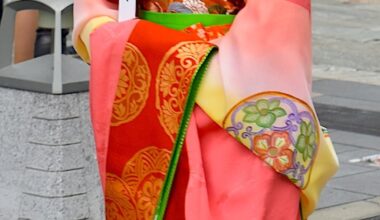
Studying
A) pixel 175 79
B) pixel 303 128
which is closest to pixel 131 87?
pixel 175 79

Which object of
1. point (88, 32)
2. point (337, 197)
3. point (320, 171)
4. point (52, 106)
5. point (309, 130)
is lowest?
point (337, 197)

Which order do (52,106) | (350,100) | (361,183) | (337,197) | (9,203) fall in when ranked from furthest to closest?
(350,100) → (361,183) → (337,197) → (9,203) → (52,106)

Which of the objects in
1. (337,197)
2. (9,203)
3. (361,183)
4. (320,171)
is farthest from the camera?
(361,183)

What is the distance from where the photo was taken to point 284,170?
9.66 feet

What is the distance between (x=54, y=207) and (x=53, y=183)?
9 centimetres

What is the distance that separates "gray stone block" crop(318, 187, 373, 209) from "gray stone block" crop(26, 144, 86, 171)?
6.79 feet

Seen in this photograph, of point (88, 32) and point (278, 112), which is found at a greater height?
point (88, 32)

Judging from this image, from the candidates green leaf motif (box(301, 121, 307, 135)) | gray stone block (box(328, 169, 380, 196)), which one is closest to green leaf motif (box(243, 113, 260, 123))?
green leaf motif (box(301, 121, 307, 135))

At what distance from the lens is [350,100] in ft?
28.3

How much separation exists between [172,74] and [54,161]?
1.23 meters

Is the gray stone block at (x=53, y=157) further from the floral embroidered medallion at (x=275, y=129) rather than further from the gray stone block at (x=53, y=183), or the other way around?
the floral embroidered medallion at (x=275, y=129)

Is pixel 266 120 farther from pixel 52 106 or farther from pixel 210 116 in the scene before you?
pixel 52 106

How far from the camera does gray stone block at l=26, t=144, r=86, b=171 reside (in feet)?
13.6

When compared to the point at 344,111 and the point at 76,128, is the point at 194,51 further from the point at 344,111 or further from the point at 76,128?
the point at 344,111
